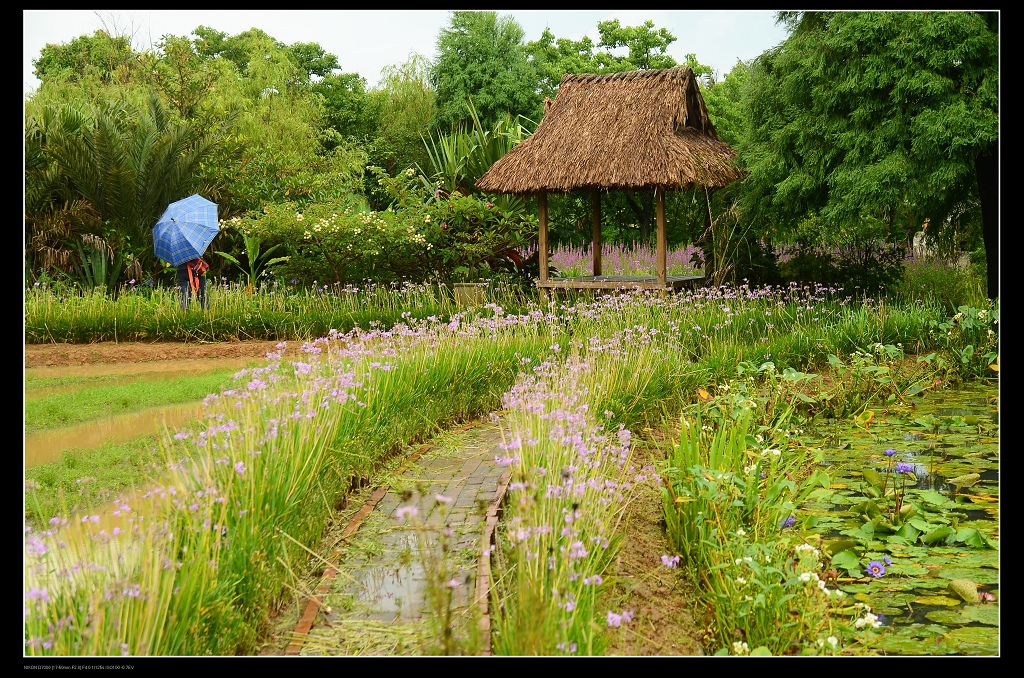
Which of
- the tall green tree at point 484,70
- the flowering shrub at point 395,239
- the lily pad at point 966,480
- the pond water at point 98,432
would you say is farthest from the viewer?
the tall green tree at point 484,70

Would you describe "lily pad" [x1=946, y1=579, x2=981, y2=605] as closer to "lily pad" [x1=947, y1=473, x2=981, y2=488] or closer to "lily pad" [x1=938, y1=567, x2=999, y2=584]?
"lily pad" [x1=938, y1=567, x2=999, y2=584]

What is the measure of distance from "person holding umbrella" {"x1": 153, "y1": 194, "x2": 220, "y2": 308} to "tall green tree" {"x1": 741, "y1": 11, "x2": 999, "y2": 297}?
709 cm

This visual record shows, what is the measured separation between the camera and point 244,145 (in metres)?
17.4

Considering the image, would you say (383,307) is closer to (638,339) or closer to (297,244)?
(297,244)

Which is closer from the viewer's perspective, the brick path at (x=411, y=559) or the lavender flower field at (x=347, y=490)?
the lavender flower field at (x=347, y=490)

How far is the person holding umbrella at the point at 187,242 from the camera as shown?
1127cm

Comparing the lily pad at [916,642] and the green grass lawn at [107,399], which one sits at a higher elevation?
the green grass lawn at [107,399]

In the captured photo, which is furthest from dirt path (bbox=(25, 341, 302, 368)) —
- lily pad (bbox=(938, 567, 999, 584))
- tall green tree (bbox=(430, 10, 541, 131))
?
tall green tree (bbox=(430, 10, 541, 131))

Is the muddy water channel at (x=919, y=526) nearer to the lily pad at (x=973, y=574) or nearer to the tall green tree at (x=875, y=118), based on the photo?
the lily pad at (x=973, y=574)

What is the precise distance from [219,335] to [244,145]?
7697 mm

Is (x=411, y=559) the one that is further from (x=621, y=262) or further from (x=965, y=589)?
(x=621, y=262)

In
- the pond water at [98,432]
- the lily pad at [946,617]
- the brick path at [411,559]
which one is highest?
the pond water at [98,432]

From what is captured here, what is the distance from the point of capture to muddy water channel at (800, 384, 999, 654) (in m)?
3.62

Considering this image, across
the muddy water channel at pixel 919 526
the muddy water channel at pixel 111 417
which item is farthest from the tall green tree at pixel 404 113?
the muddy water channel at pixel 919 526
